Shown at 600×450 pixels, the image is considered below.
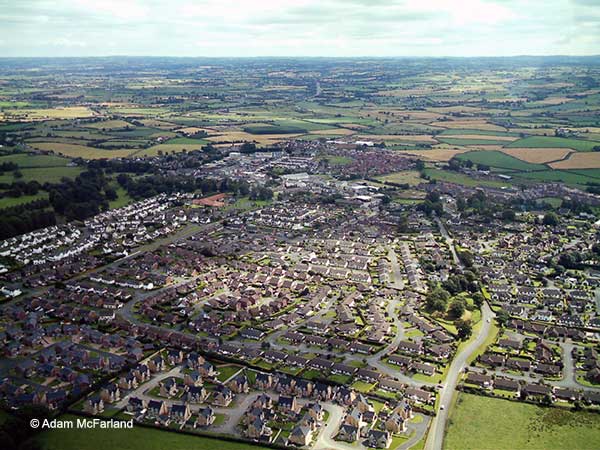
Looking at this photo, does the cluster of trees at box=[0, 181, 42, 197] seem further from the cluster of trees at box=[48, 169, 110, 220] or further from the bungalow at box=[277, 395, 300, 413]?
the bungalow at box=[277, 395, 300, 413]

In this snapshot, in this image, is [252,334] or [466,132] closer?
[252,334]

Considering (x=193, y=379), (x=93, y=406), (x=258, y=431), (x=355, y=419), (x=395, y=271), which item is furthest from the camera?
(x=395, y=271)

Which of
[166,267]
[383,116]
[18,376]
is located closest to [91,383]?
[18,376]

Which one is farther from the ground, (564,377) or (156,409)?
(156,409)

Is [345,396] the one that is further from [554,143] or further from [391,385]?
[554,143]

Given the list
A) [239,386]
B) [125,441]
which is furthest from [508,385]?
[125,441]

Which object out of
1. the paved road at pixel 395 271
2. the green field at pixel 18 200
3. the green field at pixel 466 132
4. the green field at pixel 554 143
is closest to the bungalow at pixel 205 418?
the paved road at pixel 395 271

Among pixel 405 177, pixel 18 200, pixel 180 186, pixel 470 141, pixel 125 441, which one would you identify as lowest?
pixel 125 441

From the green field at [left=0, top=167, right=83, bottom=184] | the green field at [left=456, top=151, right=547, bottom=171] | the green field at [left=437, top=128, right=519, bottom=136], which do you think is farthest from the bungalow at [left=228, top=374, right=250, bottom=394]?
the green field at [left=437, top=128, right=519, bottom=136]
